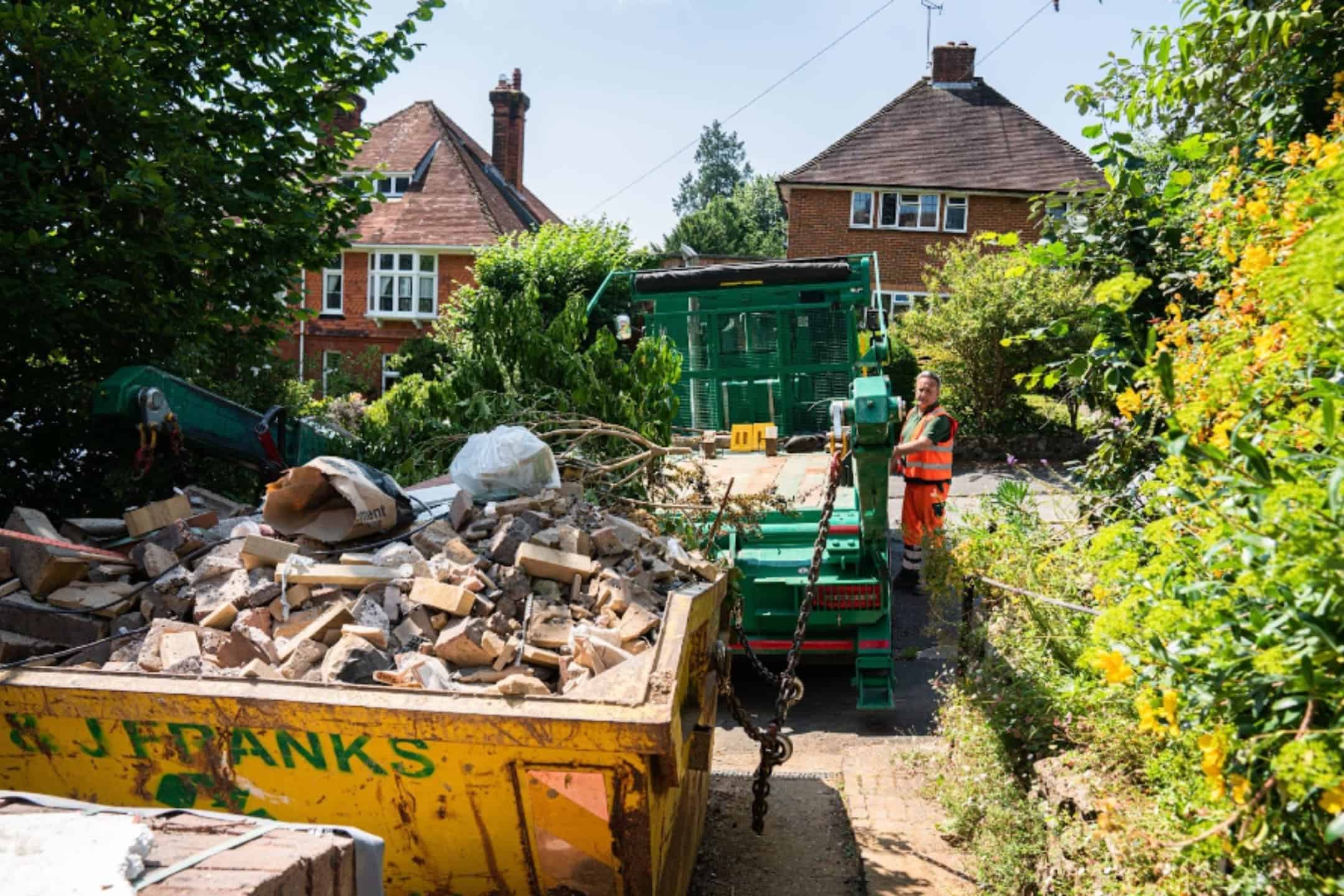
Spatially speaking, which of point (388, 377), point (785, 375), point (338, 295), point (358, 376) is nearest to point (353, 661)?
point (785, 375)

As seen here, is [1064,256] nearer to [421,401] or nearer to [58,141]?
[421,401]

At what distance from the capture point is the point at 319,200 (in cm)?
720

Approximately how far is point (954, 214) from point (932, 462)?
20132mm

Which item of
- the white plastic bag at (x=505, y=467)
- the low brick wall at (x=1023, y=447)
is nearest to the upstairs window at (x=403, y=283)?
the low brick wall at (x=1023, y=447)

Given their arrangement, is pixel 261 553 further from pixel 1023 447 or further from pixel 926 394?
pixel 1023 447

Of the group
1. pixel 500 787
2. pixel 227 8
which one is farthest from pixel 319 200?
pixel 500 787

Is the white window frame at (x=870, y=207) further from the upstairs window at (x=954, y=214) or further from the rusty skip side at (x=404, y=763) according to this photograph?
the rusty skip side at (x=404, y=763)

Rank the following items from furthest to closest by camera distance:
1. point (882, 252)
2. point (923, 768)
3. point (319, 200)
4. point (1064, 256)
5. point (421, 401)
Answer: point (882, 252), point (319, 200), point (421, 401), point (923, 768), point (1064, 256)

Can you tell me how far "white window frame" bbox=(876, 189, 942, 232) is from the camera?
26.9 meters

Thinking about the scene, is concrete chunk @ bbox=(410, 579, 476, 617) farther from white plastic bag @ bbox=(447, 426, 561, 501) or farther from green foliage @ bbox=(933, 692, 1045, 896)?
green foliage @ bbox=(933, 692, 1045, 896)

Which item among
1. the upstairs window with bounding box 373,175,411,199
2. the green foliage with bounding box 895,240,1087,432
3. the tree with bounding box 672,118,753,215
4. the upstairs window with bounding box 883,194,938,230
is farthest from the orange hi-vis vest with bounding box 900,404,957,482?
the tree with bounding box 672,118,753,215

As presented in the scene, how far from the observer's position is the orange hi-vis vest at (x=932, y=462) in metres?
8.31

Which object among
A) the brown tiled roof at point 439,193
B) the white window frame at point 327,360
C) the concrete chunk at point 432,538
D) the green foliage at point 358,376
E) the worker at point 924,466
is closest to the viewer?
the concrete chunk at point 432,538

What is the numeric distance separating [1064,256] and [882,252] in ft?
73.9
